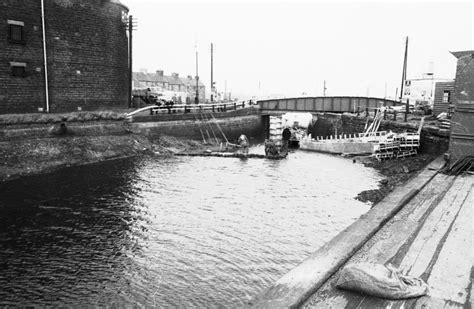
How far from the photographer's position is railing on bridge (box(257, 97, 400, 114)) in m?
54.7

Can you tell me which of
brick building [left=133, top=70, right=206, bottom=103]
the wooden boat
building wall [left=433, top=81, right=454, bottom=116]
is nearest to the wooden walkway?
the wooden boat

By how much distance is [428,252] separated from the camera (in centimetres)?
894

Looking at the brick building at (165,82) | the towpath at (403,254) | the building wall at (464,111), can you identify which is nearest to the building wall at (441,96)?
the building wall at (464,111)

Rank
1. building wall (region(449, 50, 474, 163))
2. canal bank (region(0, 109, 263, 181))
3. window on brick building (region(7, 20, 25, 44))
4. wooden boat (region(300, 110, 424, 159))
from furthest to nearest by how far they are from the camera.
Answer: wooden boat (region(300, 110, 424, 159))
window on brick building (region(7, 20, 25, 44))
canal bank (region(0, 109, 263, 181))
building wall (region(449, 50, 474, 163))

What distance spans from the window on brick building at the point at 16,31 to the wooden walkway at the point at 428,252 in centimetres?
2901

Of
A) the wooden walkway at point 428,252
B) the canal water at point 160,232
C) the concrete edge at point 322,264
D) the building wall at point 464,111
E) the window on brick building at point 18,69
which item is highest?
the window on brick building at point 18,69

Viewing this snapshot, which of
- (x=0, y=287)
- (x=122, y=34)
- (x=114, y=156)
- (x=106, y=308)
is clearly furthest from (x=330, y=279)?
(x=122, y=34)

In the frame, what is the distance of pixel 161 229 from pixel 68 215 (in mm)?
4080

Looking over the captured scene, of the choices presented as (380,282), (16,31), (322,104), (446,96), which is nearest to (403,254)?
(380,282)

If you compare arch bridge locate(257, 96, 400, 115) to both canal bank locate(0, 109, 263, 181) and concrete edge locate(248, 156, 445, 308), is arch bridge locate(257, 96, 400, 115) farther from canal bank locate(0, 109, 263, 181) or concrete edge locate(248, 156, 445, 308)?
concrete edge locate(248, 156, 445, 308)

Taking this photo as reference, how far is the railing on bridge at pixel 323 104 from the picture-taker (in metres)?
54.7

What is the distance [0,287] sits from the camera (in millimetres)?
9695

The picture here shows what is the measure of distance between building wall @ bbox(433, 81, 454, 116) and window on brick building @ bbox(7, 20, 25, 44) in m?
35.6

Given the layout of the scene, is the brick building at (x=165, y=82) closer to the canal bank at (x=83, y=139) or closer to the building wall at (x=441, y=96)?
the canal bank at (x=83, y=139)
